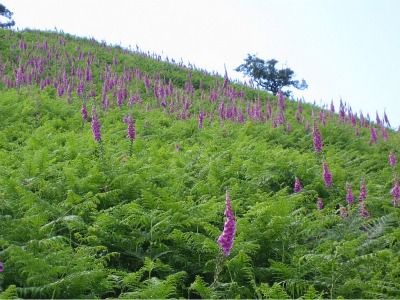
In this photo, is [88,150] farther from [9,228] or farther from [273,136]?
[273,136]

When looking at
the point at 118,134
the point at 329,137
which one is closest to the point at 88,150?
the point at 118,134

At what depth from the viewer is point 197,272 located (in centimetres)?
451

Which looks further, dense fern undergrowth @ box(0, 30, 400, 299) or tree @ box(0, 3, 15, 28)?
tree @ box(0, 3, 15, 28)

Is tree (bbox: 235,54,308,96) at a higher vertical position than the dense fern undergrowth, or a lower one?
higher

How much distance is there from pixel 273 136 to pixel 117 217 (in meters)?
7.09

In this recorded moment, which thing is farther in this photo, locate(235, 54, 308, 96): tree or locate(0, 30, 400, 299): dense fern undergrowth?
locate(235, 54, 308, 96): tree

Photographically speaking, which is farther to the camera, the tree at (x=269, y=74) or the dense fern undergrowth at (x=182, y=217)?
the tree at (x=269, y=74)

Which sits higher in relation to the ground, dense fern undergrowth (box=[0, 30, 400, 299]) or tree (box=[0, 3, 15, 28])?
tree (box=[0, 3, 15, 28])

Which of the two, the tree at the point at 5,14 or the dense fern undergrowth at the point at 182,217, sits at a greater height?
the tree at the point at 5,14

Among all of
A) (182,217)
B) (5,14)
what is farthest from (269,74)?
(182,217)

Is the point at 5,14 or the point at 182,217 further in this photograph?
the point at 5,14

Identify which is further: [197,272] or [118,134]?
[118,134]

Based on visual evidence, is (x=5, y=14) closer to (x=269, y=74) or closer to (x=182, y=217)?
(x=269, y=74)

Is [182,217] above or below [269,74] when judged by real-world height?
below
